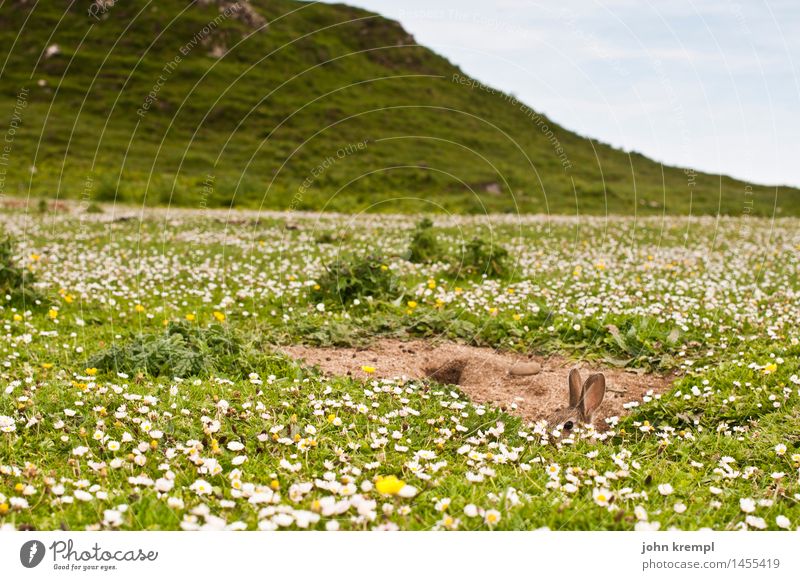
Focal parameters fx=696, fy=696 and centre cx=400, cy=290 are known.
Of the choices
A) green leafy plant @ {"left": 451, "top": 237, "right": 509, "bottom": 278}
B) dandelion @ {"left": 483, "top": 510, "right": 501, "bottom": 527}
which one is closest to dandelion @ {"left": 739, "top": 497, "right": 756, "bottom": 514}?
dandelion @ {"left": 483, "top": 510, "right": 501, "bottom": 527}

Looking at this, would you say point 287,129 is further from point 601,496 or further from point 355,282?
point 601,496

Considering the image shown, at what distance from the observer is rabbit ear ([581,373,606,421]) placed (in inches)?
241

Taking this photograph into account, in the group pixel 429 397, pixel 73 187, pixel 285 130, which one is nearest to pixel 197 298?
pixel 429 397

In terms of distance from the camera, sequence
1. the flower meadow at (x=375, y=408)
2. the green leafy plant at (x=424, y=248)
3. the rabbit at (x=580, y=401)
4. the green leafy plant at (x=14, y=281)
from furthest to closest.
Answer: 1. the green leafy plant at (x=424, y=248)
2. the green leafy plant at (x=14, y=281)
3. the rabbit at (x=580, y=401)
4. the flower meadow at (x=375, y=408)

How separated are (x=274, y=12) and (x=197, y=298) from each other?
212 ft

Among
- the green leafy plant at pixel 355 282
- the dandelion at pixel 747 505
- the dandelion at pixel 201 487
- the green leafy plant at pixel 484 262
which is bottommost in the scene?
the dandelion at pixel 201 487

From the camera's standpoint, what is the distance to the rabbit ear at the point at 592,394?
241 inches

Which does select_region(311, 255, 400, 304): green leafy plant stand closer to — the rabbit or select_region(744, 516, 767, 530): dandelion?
the rabbit

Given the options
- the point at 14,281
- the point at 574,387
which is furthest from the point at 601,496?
the point at 14,281

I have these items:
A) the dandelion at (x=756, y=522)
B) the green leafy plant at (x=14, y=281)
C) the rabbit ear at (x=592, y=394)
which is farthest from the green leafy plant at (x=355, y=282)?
the dandelion at (x=756, y=522)

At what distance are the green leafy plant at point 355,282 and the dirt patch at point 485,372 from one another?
197cm

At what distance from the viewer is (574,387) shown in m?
6.30

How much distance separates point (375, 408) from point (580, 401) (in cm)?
183

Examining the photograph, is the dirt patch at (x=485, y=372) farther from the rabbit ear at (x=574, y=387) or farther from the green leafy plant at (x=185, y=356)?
the green leafy plant at (x=185, y=356)
